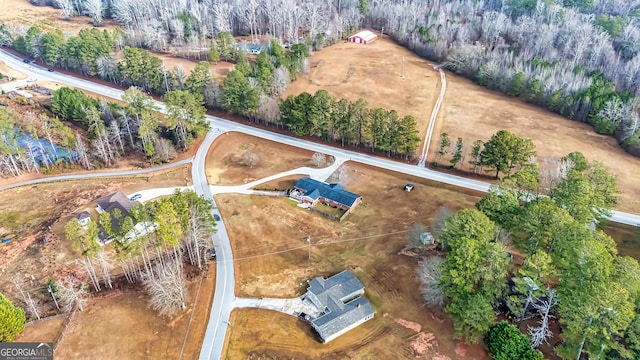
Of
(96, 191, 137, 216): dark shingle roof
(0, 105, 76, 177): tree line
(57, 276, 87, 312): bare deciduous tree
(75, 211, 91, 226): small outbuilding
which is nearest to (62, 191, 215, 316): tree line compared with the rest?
(57, 276, 87, 312): bare deciduous tree

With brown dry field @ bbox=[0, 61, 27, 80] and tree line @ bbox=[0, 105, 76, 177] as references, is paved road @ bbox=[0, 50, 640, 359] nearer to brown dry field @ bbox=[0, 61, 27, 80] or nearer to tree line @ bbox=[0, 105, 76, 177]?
brown dry field @ bbox=[0, 61, 27, 80]

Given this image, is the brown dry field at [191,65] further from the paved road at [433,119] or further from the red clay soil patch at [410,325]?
the red clay soil patch at [410,325]

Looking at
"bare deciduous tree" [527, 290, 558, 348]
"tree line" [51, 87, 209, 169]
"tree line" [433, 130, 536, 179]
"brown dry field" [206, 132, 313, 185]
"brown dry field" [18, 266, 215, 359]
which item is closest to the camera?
"bare deciduous tree" [527, 290, 558, 348]

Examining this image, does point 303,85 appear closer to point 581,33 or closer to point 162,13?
point 162,13

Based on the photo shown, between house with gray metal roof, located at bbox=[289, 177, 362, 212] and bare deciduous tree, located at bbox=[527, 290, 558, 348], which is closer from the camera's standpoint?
bare deciduous tree, located at bbox=[527, 290, 558, 348]

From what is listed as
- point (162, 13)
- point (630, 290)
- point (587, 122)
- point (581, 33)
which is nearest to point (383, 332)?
point (630, 290)

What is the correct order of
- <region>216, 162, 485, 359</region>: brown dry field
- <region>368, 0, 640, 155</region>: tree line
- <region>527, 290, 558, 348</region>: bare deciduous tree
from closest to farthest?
<region>527, 290, 558, 348</region>: bare deciduous tree, <region>216, 162, 485, 359</region>: brown dry field, <region>368, 0, 640, 155</region>: tree line
